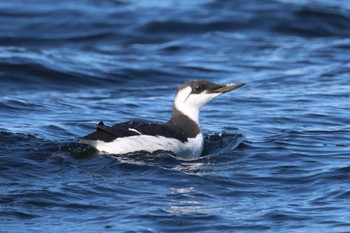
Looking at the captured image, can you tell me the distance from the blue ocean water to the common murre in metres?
0.14

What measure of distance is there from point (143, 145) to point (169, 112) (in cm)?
374

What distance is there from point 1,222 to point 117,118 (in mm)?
5576

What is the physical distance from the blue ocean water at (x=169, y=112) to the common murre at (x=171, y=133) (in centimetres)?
14

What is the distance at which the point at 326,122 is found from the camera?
13.4 m

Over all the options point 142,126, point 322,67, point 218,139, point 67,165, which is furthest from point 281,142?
point 322,67

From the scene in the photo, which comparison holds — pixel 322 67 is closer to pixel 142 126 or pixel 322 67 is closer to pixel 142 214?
pixel 142 126

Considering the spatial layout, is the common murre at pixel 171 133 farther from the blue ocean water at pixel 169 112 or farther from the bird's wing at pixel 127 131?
the blue ocean water at pixel 169 112

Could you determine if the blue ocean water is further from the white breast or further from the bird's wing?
the bird's wing

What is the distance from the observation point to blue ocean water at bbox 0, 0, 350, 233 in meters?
8.88

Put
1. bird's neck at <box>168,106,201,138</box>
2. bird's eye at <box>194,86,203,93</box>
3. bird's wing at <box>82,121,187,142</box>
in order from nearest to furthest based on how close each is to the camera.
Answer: bird's wing at <box>82,121,187,142</box> < bird's neck at <box>168,106,201,138</box> < bird's eye at <box>194,86,203,93</box>

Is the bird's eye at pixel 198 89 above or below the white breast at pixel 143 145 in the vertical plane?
above

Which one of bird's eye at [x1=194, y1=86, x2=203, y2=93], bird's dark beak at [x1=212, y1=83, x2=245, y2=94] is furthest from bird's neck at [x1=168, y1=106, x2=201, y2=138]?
bird's dark beak at [x1=212, y1=83, x2=245, y2=94]

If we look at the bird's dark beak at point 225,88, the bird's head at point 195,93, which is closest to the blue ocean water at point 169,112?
the bird's head at point 195,93

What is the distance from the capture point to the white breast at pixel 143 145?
34.9ft
